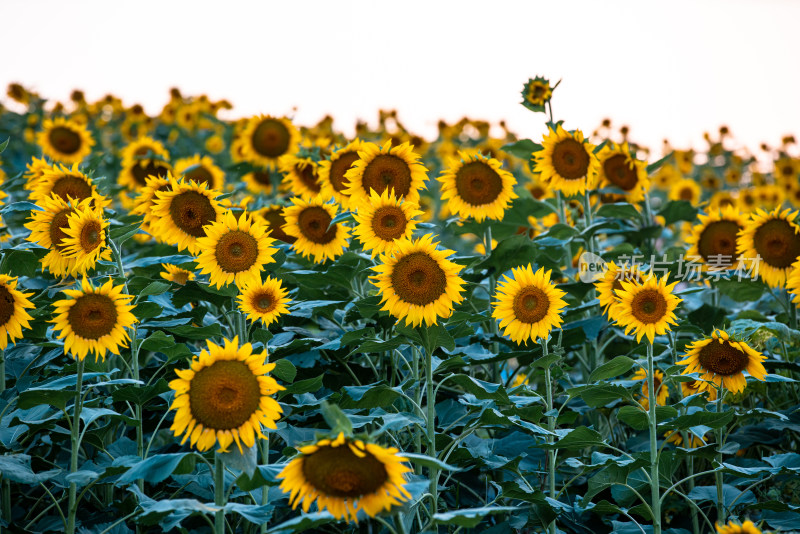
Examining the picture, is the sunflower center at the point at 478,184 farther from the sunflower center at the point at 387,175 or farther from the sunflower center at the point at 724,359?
the sunflower center at the point at 724,359

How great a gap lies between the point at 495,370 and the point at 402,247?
1.29 m

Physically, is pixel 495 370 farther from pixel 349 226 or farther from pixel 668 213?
pixel 668 213

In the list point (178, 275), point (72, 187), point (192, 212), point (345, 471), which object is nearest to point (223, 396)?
point (345, 471)

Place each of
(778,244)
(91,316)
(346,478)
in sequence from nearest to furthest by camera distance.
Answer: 1. (346,478)
2. (91,316)
3. (778,244)

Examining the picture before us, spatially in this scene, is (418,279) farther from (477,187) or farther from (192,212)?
(477,187)

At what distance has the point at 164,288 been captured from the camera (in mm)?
3037

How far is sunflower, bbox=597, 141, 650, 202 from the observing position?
5.19 meters

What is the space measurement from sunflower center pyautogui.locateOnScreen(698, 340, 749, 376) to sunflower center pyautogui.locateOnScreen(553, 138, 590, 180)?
1.50 meters

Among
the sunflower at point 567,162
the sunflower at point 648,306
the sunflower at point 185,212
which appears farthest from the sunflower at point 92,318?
the sunflower at point 567,162

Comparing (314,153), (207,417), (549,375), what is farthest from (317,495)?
(314,153)

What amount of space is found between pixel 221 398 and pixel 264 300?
0.91 meters

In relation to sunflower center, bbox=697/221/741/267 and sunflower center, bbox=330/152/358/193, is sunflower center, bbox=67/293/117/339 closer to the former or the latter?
sunflower center, bbox=330/152/358/193

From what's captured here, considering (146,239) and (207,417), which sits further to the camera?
(146,239)

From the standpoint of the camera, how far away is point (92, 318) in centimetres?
274
